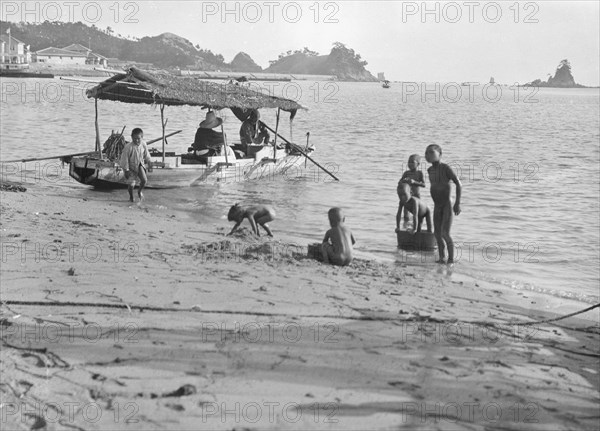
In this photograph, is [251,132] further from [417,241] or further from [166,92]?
[417,241]

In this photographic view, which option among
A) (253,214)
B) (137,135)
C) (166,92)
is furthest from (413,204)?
(166,92)

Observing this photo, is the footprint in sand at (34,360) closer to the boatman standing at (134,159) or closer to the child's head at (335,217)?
the child's head at (335,217)

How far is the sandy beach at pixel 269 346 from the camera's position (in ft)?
14.6

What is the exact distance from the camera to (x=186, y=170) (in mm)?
16391

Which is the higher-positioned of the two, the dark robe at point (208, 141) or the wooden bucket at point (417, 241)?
the dark robe at point (208, 141)

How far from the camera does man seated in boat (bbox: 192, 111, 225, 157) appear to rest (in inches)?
689

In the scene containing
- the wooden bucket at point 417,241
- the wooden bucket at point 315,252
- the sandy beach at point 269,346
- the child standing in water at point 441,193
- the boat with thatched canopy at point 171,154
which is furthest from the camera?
the boat with thatched canopy at point 171,154

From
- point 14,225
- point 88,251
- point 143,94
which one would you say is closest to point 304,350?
point 88,251

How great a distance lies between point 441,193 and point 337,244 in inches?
71.2

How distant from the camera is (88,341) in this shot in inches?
209

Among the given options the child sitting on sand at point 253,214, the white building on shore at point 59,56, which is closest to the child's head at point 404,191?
the child sitting on sand at point 253,214

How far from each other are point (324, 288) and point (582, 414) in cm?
326

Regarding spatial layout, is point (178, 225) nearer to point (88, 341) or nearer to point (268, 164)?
point (88, 341)

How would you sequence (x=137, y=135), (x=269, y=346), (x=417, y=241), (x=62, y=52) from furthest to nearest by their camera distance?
(x=62, y=52)
(x=137, y=135)
(x=417, y=241)
(x=269, y=346)
